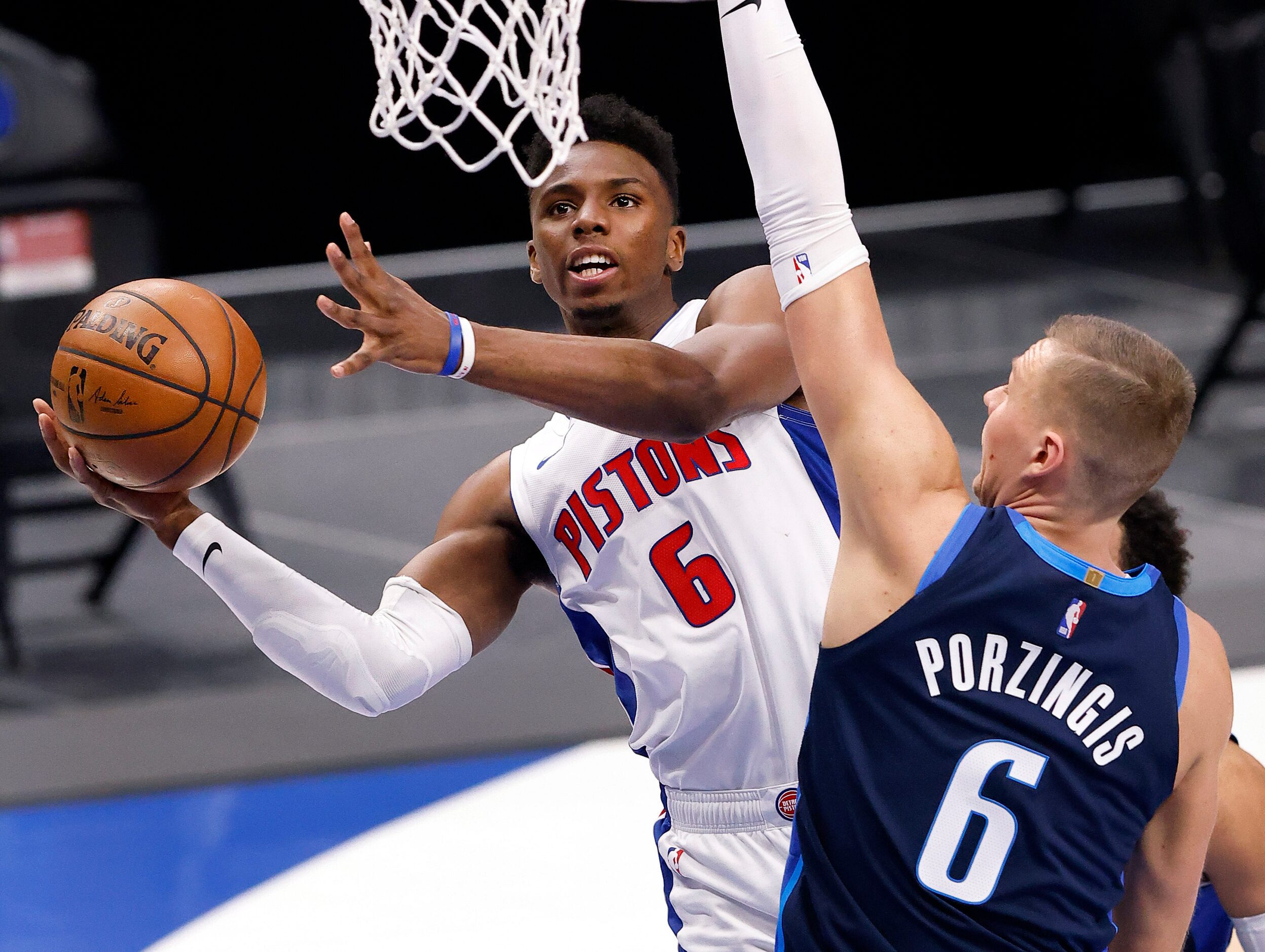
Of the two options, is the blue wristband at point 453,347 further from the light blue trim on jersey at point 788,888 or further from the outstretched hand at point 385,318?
the light blue trim on jersey at point 788,888

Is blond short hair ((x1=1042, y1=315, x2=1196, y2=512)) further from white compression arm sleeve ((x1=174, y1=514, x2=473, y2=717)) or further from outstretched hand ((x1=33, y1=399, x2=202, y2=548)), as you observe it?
outstretched hand ((x1=33, y1=399, x2=202, y2=548))

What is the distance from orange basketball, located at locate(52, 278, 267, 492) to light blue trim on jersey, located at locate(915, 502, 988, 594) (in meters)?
1.27

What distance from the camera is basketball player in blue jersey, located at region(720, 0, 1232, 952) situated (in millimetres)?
1730

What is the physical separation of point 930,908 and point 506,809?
3.16 meters

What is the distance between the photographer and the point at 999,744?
1742 millimetres

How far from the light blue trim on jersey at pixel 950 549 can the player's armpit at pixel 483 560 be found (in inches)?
46.8

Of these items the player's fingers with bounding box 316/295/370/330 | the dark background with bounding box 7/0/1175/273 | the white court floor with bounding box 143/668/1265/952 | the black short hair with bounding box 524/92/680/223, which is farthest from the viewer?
the dark background with bounding box 7/0/1175/273

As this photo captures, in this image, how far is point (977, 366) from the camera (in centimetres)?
870

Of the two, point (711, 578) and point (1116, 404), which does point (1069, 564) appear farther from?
point (711, 578)

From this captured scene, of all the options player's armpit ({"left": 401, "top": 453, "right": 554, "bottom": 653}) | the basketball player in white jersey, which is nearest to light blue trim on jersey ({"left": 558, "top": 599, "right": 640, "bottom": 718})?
the basketball player in white jersey

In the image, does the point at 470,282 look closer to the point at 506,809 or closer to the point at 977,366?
the point at 977,366

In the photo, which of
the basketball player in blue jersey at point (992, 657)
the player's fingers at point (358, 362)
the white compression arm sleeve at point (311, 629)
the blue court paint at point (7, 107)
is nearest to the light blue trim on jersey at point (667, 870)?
the white compression arm sleeve at point (311, 629)

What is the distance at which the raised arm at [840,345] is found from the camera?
69.1 inches

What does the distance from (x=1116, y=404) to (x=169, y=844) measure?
3.87m
